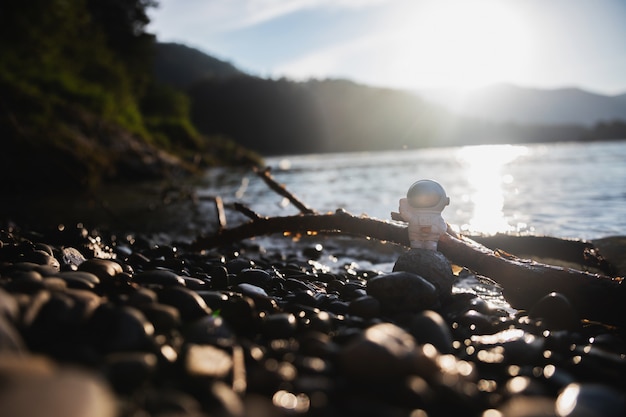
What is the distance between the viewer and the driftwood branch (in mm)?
2822

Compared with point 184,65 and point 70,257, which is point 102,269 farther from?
point 184,65

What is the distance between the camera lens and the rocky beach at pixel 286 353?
143 centimetres

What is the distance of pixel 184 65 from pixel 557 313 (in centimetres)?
17859

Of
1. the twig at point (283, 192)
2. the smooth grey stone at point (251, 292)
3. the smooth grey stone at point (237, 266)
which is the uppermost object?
the twig at point (283, 192)

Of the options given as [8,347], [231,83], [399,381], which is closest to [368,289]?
[399,381]

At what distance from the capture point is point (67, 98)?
15859mm

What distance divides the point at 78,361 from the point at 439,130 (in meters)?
106

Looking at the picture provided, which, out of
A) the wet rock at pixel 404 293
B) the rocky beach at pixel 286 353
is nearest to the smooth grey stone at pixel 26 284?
the rocky beach at pixel 286 353

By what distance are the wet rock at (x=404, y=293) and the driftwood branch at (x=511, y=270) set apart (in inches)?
28.4

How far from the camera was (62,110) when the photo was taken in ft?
45.3

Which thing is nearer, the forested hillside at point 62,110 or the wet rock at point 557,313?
the wet rock at point 557,313

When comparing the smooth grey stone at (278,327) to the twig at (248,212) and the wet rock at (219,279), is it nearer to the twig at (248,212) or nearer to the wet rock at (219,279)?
the wet rock at (219,279)

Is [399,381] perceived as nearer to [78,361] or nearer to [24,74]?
[78,361]

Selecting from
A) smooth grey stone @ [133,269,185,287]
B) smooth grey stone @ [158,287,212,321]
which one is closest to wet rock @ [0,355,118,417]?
smooth grey stone @ [158,287,212,321]
